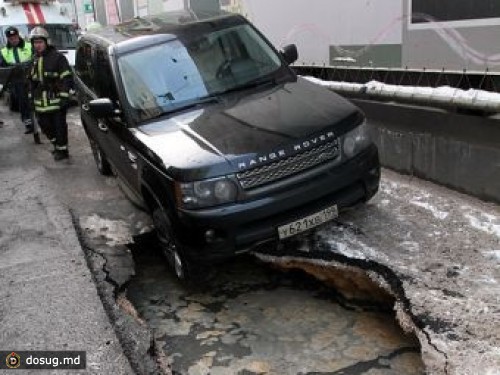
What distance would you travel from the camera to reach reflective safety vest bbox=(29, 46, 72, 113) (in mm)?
7828

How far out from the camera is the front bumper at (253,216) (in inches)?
148

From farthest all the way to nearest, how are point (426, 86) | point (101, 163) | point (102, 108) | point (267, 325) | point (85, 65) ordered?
point (101, 163), point (85, 65), point (426, 86), point (102, 108), point (267, 325)

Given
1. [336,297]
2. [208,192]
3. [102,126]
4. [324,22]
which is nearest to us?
[208,192]

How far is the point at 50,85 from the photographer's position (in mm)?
7910

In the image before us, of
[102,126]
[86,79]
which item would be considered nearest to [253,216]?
[102,126]

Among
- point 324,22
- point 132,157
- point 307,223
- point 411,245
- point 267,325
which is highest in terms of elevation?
point 324,22

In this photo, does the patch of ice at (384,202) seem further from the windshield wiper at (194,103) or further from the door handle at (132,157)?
the door handle at (132,157)

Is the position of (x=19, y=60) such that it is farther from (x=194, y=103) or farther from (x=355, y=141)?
(x=355, y=141)

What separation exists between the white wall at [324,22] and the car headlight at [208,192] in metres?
2.92

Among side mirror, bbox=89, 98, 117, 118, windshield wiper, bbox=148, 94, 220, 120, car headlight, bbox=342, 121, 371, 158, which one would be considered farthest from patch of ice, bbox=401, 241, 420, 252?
side mirror, bbox=89, 98, 117, 118

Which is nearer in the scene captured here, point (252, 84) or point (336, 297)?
point (336, 297)

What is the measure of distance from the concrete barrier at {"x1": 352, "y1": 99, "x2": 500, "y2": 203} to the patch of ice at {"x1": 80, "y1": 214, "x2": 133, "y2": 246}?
2.83 meters

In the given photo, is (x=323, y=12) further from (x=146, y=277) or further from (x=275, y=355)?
(x=275, y=355)

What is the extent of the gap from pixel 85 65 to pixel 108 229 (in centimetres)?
222
